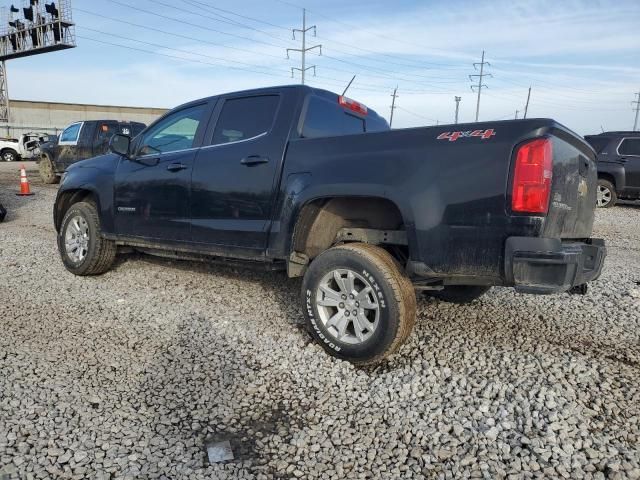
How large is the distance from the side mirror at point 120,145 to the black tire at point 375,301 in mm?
2768

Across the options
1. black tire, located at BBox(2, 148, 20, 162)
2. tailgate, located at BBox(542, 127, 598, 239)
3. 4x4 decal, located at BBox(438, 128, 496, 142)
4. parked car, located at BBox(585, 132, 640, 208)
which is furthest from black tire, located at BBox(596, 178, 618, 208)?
black tire, located at BBox(2, 148, 20, 162)

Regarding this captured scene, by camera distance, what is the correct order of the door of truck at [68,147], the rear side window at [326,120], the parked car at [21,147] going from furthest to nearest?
the parked car at [21,147] < the door of truck at [68,147] < the rear side window at [326,120]

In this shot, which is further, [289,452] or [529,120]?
[529,120]

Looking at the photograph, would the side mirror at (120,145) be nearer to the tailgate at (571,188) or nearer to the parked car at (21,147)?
the tailgate at (571,188)

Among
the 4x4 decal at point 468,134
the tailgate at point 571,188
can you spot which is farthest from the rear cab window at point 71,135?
the tailgate at point 571,188

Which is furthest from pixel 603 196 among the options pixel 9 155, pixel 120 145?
pixel 9 155

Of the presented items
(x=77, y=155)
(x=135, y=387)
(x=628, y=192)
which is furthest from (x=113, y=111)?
(x=135, y=387)

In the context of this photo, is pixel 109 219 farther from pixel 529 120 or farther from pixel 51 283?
pixel 529 120

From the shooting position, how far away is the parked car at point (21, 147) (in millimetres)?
25984

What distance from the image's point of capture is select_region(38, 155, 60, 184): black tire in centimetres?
1510

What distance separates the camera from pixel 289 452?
2389 millimetres

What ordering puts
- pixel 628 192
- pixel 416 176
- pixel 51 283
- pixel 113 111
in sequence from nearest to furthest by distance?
pixel 416 176 < pixel 51 283 < pixel 628 192 < pixel 113 111

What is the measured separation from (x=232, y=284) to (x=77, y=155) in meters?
10.9

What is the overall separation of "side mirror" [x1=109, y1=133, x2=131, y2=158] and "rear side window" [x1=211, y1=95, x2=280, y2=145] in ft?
4.14
